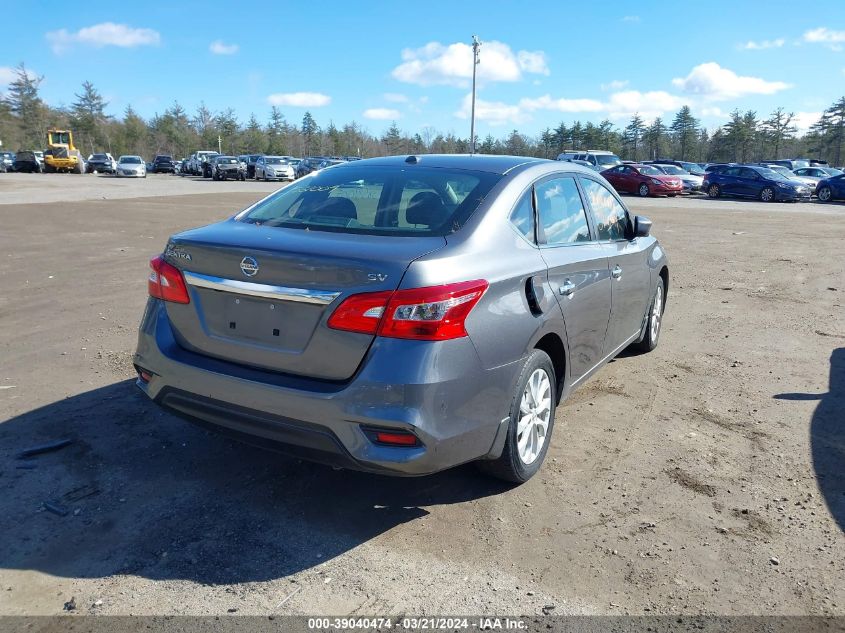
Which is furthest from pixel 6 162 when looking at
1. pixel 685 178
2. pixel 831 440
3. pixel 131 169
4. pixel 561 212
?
pixel 831 440

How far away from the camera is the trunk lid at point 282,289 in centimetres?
296

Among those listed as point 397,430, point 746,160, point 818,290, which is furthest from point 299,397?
point 746,160

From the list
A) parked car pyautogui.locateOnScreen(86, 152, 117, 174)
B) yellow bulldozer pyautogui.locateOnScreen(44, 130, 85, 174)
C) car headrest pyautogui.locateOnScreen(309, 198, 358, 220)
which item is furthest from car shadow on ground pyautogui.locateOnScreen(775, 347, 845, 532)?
yellow bulldozer pyautogui.locateOnScreen(44, 130, 85, 174)

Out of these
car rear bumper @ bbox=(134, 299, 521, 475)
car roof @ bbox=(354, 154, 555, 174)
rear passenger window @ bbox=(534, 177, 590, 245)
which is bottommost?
car rear bumper @ bbox=(134, 299, 521, 475)

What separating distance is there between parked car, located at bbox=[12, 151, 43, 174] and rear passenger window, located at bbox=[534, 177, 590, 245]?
62821 millimetres

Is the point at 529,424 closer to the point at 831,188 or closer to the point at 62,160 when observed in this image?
the point at 831,188

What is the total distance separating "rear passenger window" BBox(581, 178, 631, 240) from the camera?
478 cm

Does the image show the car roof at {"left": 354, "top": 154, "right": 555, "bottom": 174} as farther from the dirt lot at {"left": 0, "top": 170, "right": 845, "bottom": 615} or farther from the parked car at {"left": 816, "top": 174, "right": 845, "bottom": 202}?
the parked car at {"left": 816, "top": 174, "right": 845, "bottom": 202}

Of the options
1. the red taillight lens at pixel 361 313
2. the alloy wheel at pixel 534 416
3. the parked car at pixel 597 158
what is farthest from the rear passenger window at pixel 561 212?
the parked car at pixel 597 158

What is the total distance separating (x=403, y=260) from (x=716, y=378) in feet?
12.3

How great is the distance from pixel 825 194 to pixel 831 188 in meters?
0.40

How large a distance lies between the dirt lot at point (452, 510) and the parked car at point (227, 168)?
4403 centimetres

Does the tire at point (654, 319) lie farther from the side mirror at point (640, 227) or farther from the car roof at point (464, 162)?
the car roof at point (464, 162)

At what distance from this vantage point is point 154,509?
3393 mm
